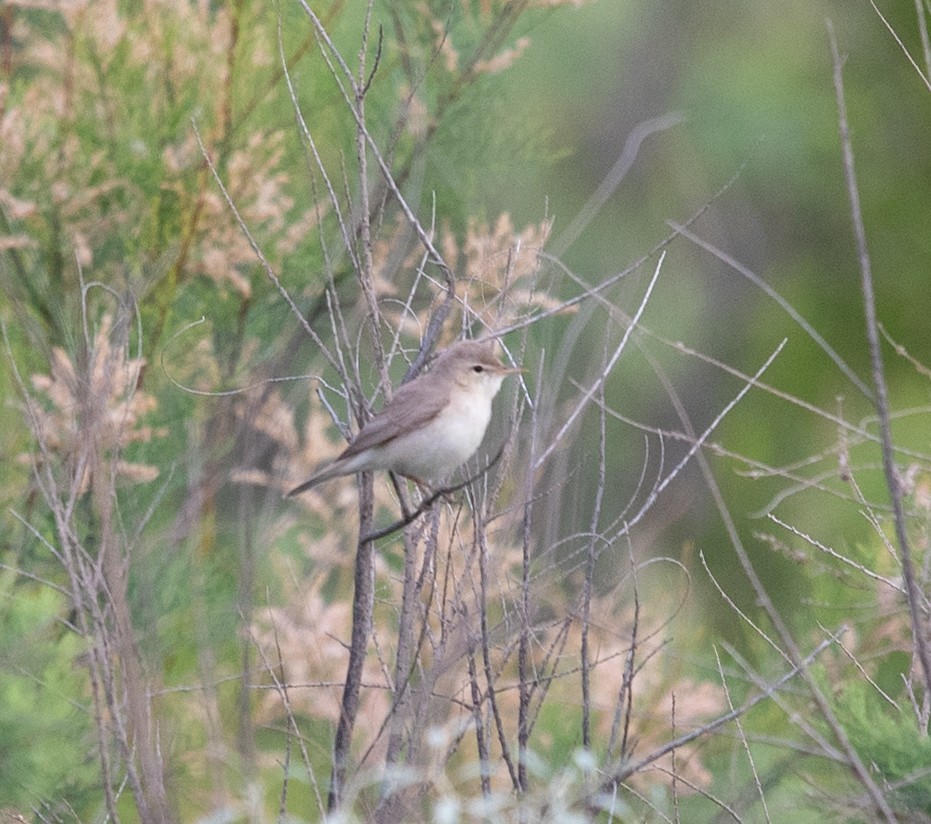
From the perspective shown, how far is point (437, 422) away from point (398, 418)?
196 mm

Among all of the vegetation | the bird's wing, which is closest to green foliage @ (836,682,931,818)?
the vegetation

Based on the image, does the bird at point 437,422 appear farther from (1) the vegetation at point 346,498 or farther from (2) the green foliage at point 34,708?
(2) the green foliage at point 34,708

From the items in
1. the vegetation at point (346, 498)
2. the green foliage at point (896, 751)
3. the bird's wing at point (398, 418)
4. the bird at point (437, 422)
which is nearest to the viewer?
the green foliage at point (896, 751)

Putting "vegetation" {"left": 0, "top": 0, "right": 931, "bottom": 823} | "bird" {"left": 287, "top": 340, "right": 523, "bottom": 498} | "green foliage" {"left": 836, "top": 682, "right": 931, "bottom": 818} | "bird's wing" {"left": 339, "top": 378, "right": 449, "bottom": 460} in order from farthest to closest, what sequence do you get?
"bird" {"left": 287, "top": 340, "right": 523, "bottom": 498}, "bird's wing" {"left": 339, "top": 378, "right": 449, "bottom": 460}, "vegetation" {"left": 0, "top": 0, "right": 931, "bottom": 823}, "green foliage" {"left": 836, "top": 682, "right": 931, "bottom": 818}

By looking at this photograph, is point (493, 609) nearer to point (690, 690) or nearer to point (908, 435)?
point (690, 690)

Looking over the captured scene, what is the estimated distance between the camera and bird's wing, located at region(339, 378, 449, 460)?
254 cm

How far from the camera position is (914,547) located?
259 centimetres

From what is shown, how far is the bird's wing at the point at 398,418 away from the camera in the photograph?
8.35ft

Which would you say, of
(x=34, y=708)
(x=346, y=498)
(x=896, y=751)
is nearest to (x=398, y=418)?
(x=34, y=708)

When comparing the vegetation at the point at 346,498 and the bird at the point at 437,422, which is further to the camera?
the bird at the point at 437,422

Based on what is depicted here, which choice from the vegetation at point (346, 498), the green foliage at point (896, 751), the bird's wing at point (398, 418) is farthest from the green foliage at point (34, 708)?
the green foliage at point (896, 751)

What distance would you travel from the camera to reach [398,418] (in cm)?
261

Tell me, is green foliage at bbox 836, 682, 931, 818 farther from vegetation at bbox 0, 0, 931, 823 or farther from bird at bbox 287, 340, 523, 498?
bird at bbox 287, 340, 523, 498

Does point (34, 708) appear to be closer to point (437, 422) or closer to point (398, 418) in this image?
point (398, 418)
